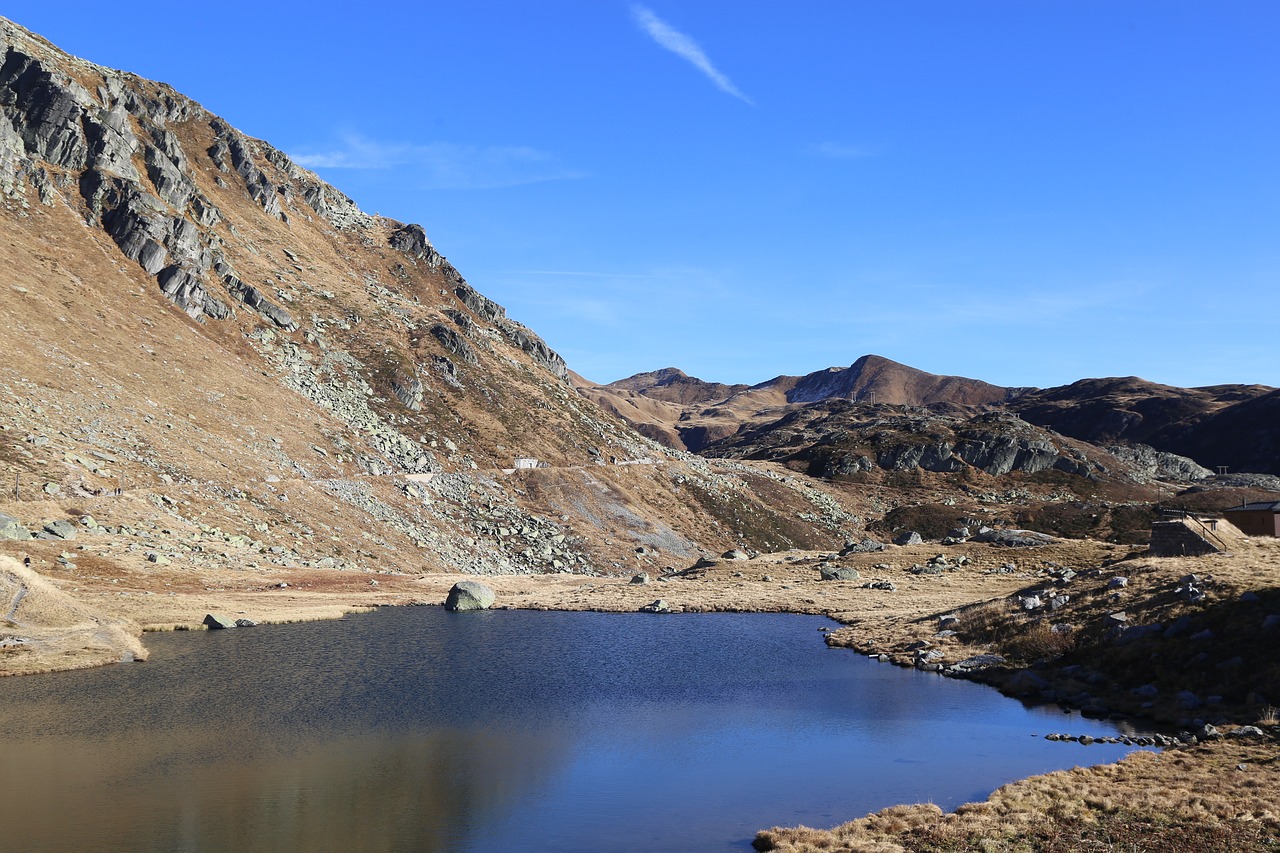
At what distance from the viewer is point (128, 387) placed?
104 meters

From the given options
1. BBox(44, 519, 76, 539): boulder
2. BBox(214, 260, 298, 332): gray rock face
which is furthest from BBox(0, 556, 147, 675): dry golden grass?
BBox(214, 260, 298, 332): gray rock face

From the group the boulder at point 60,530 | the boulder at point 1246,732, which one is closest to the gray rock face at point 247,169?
the boulder at point 60,530

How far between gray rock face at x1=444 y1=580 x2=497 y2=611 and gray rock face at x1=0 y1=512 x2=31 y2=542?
116 ft

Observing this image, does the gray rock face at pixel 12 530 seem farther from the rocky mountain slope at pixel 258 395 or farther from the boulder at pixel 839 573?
the boulder at pixel 839 573

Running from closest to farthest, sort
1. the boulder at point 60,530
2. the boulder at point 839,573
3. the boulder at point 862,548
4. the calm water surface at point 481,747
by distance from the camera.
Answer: the calm water surface at point 481,747
the boulder at point 60,530
the boulder at point 839,573
the boulder at point 862,548

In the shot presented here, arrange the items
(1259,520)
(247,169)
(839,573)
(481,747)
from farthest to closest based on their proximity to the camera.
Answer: (247,169) < (839,573) < (1259,520) < (481,747)

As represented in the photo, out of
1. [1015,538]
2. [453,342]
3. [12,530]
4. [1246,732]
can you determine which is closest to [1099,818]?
[1246,732]

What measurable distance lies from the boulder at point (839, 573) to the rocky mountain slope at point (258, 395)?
3091cm

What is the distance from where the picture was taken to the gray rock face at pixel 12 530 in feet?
235

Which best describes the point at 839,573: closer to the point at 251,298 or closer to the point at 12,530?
the point at 12,530

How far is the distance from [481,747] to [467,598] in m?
47.0

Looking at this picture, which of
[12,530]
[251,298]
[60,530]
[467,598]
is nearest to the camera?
[12,530]

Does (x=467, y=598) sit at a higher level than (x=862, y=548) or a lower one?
lower

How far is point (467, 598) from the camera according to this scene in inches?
3312
